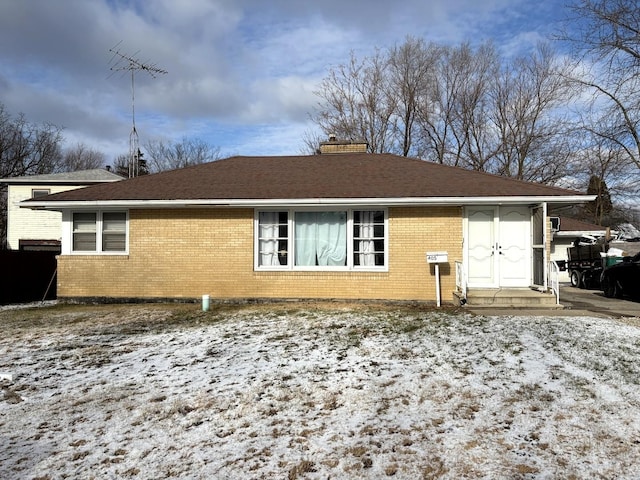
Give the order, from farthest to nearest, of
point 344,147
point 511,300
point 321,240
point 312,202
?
point 344,147 < point 321,240 < point 312,202 < point 511,300

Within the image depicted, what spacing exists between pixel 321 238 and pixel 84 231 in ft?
20.6

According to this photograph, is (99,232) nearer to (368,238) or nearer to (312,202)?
(312,202)

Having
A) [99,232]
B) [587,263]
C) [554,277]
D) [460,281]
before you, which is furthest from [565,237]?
[99,232]

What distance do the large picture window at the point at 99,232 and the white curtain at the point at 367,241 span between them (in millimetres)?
6135

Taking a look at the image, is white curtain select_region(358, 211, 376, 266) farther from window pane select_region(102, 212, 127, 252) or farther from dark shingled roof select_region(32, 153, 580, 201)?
window pane select_region(102, 212, 127, 252)

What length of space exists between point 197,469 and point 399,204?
7.97 metres

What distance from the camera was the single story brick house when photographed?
10375 mm

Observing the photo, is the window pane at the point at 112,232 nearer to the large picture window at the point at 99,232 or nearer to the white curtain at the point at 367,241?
the large picture window at the point at 99,232

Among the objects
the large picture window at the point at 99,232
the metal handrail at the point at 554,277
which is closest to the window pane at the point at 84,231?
the large picture window at the point at 99,232

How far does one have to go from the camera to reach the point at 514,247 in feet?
34.7

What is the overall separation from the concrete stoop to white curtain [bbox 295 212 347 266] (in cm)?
303

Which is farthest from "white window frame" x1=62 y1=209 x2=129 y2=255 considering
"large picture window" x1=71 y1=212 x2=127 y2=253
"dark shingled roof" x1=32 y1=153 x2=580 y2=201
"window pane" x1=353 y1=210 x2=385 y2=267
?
"window pane" x1=353 y1=210 x2=385 y2=267

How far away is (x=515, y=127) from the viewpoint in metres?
27.9

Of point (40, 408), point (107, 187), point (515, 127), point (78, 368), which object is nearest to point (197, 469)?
point (40, 408)
